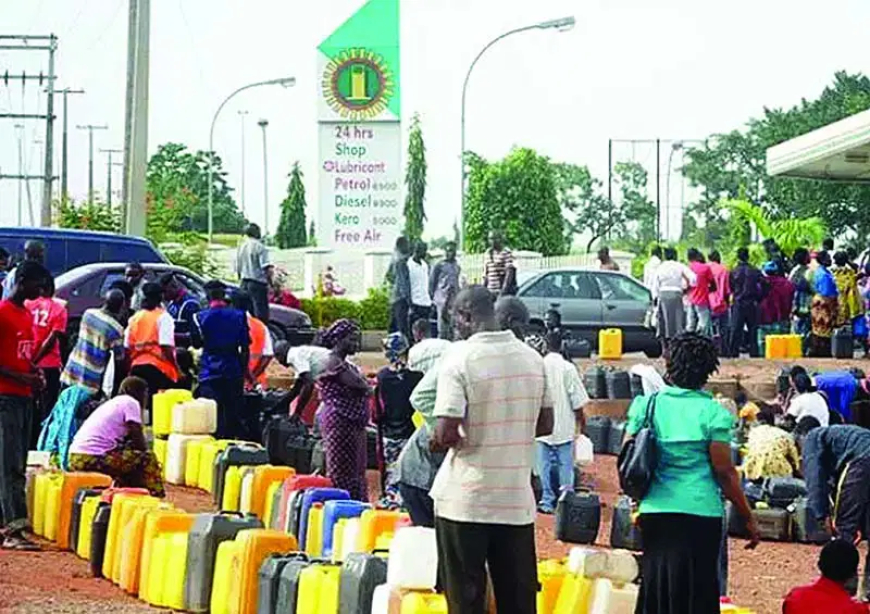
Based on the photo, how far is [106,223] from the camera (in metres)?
41.8

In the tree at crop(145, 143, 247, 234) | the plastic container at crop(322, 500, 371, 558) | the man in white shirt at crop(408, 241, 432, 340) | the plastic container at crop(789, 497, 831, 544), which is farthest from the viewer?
the tree at crop(145, 143, 247, 234)

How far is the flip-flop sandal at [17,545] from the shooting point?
47.5ft

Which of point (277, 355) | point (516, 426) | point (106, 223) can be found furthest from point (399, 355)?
point (106, 223)

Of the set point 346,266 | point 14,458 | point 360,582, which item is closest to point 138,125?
point 346,266

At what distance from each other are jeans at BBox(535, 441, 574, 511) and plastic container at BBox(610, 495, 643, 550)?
31.3 inches

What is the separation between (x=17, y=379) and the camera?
527 inches

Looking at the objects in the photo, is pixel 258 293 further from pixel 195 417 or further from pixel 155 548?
pixel 155 548

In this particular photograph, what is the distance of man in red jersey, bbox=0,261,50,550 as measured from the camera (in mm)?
13281

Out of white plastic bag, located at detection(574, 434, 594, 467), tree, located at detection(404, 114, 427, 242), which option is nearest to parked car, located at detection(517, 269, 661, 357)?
white plastic bag, located at detection(574, 434, 594, 467)

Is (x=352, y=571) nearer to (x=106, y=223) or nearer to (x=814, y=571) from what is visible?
(x=814, y=571)

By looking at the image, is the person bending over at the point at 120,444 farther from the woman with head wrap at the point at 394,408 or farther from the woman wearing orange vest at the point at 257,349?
the woman wearing orange vest at the point at 257,349

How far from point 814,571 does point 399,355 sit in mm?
4175

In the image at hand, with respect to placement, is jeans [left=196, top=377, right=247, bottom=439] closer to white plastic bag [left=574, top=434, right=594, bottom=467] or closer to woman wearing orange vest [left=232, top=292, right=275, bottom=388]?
woman wearing orange vest [left=232, top=292, right=275, bottom=388]

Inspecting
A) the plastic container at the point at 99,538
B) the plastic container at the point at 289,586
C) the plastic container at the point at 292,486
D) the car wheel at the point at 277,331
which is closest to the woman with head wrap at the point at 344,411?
the plastic container at the point at 292,486
